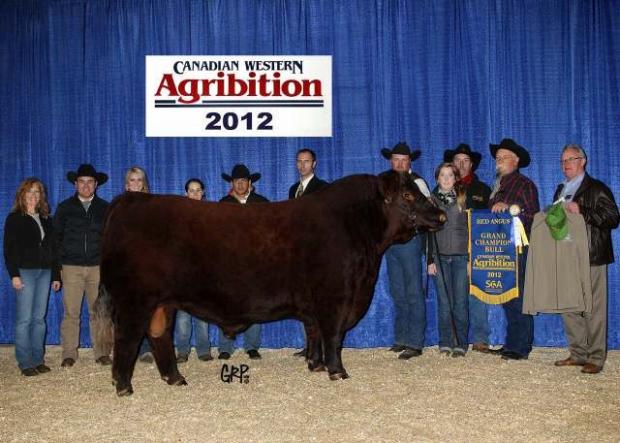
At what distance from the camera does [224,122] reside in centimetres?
657

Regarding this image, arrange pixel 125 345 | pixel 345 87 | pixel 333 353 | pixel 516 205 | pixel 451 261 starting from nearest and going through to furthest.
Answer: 1. pixel 125 345
2. pixel 333 353
3. pixel 516 205
4. pixel 451 261
5. pixel 345 87

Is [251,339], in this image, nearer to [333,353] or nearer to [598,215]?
[333,353]

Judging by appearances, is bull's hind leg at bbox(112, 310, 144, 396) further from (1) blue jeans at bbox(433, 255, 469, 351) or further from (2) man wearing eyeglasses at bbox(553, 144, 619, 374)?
(2) man wearing eyeglasses at bbox(553, 144, 619, 374)

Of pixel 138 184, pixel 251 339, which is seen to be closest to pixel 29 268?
pixel 138 184

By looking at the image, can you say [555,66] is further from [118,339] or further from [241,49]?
[118,339]

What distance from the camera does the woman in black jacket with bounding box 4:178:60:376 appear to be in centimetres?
517

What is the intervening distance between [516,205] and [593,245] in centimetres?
67

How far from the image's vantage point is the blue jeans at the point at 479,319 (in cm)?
587

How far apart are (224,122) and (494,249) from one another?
9.56ft

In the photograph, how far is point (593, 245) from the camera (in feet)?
16.7

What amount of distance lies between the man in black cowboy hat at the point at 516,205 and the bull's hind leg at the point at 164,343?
2780mm

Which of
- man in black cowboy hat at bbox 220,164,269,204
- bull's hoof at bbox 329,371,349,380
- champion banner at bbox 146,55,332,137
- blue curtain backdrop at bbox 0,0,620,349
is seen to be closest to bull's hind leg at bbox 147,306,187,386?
bull's hoof at bbox 329,371,349,380

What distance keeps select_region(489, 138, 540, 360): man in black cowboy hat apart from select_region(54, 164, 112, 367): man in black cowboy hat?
3404 millimetres

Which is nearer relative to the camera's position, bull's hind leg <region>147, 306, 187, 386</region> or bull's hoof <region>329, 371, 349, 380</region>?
bull's hind leg <region>147, 306, 187, 386</region>
